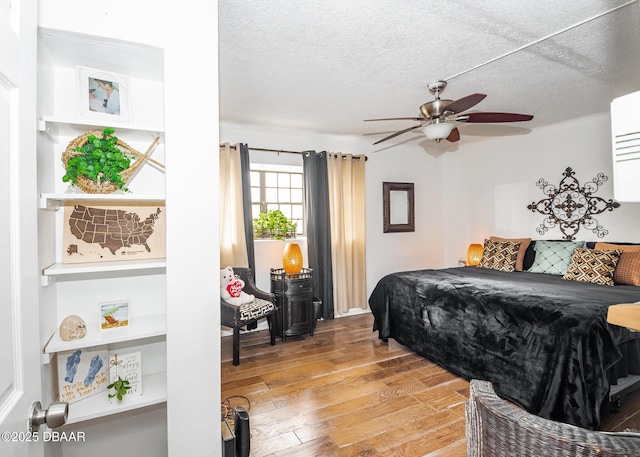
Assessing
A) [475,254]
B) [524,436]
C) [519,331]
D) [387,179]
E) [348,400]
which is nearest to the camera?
[524,436]

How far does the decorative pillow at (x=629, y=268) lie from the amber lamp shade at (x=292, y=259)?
3300mm

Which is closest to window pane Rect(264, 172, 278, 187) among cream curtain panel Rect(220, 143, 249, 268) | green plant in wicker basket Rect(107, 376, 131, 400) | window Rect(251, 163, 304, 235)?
window Rect(251, 163, 304, 235)

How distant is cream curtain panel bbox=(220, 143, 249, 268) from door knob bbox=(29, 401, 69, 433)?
11.2 ft

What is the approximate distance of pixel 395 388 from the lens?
2.86 metres

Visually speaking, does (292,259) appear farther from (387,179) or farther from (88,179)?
(88,179)

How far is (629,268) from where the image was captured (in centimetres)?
335

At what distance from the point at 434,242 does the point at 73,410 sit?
5.50 metres

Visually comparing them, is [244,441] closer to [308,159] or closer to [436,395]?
[436,395]

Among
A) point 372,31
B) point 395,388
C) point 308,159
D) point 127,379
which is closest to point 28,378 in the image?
point 127,379

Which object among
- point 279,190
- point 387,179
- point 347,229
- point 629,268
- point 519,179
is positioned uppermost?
point 387,179

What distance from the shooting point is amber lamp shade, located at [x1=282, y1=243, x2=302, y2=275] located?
429 centimetres

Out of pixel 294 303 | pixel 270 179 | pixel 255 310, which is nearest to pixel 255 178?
pixel 270 179

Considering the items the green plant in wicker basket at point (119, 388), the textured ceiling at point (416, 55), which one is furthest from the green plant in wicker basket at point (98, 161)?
the textured ceiling at point (416, 55)

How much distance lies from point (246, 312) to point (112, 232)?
1.97 m
